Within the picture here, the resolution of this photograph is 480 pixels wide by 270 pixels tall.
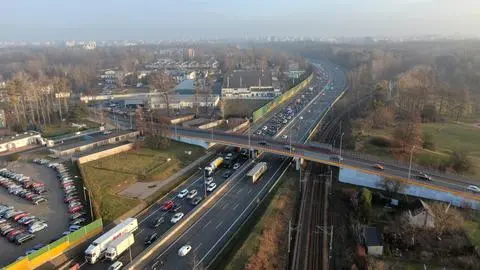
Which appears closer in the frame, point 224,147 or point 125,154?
point 125,154

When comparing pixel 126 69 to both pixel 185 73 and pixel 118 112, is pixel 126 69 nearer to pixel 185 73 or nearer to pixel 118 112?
pixel 185 73

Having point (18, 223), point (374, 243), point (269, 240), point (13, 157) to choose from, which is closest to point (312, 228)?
point (269, 240)

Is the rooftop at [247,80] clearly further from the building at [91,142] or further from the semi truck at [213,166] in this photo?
the semi truck at [213,166]

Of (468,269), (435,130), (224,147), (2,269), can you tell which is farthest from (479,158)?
(2,269)

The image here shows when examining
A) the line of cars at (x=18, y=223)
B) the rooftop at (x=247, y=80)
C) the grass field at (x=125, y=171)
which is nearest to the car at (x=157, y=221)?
the grass field at (x=125, y=171)

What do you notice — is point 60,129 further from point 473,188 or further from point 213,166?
point 473,188

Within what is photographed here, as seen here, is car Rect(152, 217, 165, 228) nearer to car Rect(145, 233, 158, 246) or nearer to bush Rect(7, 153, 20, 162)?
car Rect(145, 233, 158, 246)

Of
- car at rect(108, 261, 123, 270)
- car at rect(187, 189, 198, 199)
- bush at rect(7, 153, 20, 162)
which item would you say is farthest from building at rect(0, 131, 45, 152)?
car at rect(108, 261, 123, 270)
